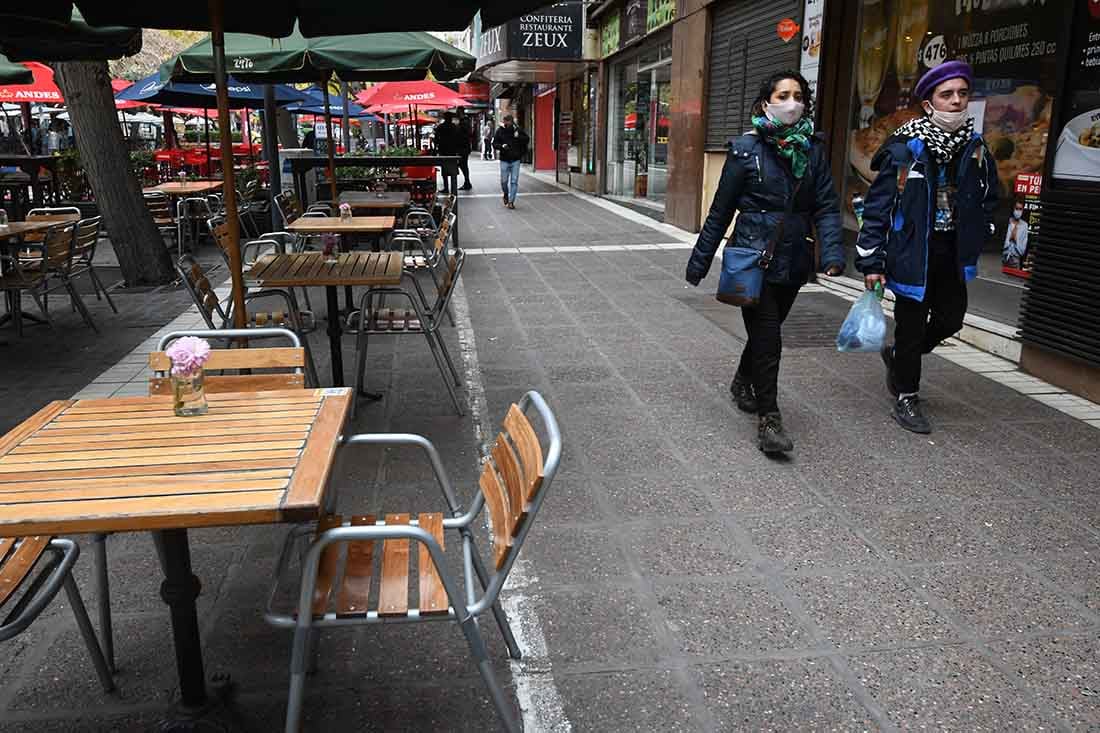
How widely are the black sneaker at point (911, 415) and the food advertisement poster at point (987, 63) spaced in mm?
2378

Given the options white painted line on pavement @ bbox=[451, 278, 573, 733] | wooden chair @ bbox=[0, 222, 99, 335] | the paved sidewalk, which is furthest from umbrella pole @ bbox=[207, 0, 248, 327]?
wooden chair @ bbox=[0, 222, 99, 335]

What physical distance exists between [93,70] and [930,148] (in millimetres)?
7937

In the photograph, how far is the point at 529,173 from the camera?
3306 cm

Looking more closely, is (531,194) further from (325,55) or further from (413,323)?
(413,323)

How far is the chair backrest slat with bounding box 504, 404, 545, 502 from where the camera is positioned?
205cm

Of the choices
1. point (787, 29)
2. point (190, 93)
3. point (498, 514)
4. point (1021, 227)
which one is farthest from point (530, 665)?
point (190, 93)

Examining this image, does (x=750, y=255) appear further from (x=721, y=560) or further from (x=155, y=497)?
(x=155, y=497)

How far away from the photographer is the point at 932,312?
476cm

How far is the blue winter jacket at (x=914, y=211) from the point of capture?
14.4 ft

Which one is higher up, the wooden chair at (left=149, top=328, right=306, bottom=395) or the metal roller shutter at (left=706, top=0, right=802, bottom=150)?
the metal roller shutter at (left=706, top=0, right=802, bottom=150)

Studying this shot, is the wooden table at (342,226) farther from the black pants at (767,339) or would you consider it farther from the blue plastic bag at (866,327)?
the blue plastic bag at (866,327)

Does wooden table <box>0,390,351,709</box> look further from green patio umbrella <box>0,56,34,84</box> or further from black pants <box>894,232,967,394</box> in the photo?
green patio umbrella <box>0,56,34,84</box>

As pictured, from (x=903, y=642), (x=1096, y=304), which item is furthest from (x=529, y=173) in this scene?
(x=903, y=642)

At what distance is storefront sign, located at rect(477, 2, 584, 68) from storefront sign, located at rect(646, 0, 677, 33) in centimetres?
301
